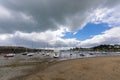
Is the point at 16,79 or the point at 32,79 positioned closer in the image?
the point at 32,79

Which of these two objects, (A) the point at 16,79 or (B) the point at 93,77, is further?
(A) the point at 16,79

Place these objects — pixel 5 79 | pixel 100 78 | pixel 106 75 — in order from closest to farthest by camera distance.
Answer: pixel 100 78 < pixel 106 75 < pixel 5 79

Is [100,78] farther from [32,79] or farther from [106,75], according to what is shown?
[32,79]

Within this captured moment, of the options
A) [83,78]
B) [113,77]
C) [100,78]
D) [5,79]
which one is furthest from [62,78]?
[5,79]

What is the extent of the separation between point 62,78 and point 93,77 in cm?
422

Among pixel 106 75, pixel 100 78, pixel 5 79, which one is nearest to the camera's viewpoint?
pixel 100 78

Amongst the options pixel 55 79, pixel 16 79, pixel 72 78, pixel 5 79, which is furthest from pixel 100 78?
pixel 5 79

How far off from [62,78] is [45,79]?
7.72 feet

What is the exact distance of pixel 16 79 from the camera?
2611 cm

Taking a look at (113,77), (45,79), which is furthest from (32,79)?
(113,77)

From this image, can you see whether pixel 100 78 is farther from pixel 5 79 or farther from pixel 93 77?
pixel 5 79

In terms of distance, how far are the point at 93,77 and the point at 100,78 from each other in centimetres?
99

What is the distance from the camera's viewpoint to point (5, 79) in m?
26.6

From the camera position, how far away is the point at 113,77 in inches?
916
